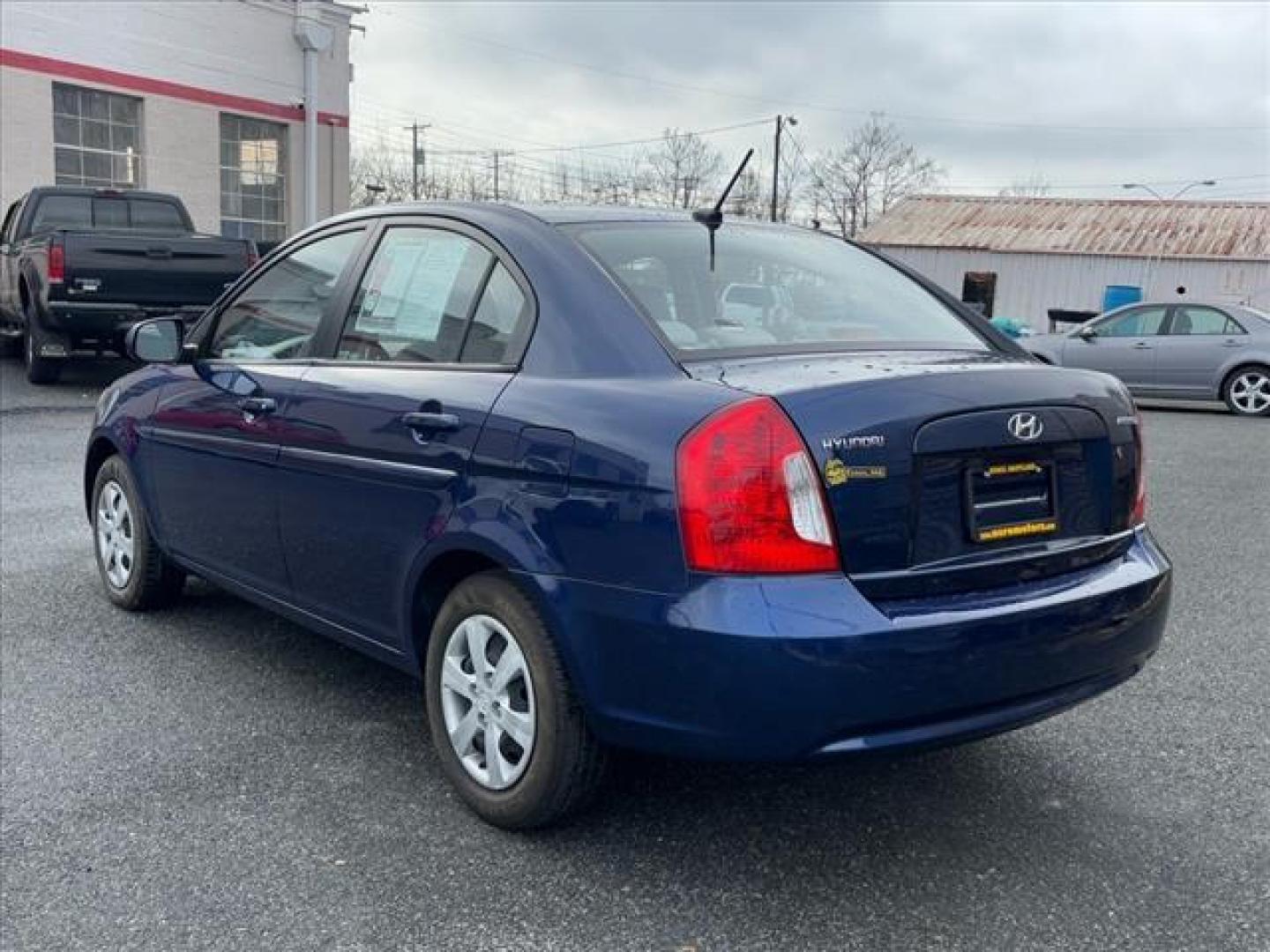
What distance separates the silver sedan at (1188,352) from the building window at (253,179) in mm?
15377

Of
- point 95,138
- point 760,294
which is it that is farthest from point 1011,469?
point 95,138

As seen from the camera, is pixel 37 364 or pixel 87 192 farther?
pixel 87 192

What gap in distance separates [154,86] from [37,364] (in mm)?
11043

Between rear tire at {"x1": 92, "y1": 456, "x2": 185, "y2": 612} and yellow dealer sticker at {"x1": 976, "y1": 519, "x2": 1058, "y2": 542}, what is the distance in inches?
135

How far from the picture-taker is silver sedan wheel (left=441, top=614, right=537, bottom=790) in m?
3.14

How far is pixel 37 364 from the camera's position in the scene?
41.8ft

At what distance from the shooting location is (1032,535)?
9.89 ft

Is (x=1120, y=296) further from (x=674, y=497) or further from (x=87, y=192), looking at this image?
(x=674, y=497)

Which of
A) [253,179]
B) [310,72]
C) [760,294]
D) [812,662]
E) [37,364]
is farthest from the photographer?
[253,179]

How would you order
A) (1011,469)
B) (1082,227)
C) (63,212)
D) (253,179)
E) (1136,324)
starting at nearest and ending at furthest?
1. (1011,469)
2. (63,212)
3. (1136,324)
4. (253,179)
5. (1082,227)

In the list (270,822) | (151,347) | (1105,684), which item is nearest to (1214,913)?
(1105,684)

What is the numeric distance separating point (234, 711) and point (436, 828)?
1.17 m

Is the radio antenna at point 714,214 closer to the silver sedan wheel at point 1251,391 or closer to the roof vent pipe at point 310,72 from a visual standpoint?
the silver sedan wheel at point 1251,391

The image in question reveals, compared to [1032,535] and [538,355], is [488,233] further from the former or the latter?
[1032,535]
